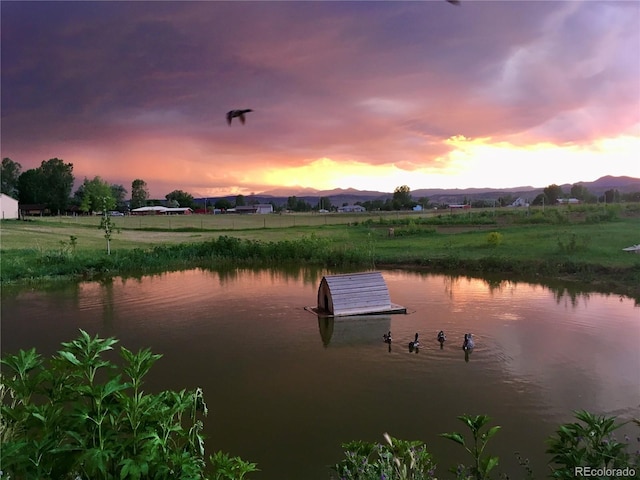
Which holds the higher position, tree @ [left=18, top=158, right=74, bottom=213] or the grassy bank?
tree @ [left=18, top=158, right=74, bottom=213]

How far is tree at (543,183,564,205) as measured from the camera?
7012 cm

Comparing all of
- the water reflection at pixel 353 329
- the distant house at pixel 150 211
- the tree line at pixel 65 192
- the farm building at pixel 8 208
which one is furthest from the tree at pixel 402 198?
the water reflection at pixel 353 329

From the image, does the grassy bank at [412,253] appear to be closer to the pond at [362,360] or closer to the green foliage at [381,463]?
the pond at [362,360]

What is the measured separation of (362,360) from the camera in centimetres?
801

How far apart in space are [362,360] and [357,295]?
3.11 m

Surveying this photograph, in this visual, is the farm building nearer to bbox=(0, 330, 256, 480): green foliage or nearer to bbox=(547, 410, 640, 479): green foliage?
bbox=(0, 330, 256, 480): green foliage

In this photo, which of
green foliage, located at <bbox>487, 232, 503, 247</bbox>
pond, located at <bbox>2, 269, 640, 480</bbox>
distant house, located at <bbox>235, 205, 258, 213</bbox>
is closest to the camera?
pond, located at <bbox>2, 269, 640, 480</bbox>

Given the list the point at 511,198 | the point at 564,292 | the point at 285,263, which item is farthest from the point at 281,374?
the point at 511,198

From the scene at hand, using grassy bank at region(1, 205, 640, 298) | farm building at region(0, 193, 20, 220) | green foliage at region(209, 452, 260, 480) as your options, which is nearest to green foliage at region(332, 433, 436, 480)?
green foliage at region(209, 452, 260, 480)

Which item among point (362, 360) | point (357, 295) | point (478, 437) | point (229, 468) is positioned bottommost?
point (362, 360)

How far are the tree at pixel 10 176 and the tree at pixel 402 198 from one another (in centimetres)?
5568

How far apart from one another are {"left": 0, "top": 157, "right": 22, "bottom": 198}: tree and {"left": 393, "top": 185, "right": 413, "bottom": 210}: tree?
55676mm

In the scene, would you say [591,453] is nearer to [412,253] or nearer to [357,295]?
[357,295]
